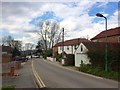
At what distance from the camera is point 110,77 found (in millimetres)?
24188

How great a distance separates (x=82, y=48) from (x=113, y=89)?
28.4 m

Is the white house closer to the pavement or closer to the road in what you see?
the road

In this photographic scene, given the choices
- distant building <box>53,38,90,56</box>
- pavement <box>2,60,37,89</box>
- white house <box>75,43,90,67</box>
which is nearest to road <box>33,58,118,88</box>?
pavement <box>2,60,37,89</box>

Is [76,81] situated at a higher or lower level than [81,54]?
lower

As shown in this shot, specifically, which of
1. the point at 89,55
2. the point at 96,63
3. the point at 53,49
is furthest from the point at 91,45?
the point at 53,49

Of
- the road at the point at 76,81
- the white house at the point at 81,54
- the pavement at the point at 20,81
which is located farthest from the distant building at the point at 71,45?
the road at the point at 76,81

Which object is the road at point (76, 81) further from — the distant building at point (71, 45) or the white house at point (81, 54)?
the distant building at point (71, 45)

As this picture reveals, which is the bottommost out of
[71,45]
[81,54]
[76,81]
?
[76,81]

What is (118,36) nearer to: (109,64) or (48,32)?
(109,64)

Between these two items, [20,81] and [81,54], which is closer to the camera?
[20,81]

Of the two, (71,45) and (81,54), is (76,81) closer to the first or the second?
(81,54)

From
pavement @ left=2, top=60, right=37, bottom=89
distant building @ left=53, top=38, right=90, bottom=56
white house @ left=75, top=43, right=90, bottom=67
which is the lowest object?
A: pavement @ left=2, top=60, right=37, bottom=89

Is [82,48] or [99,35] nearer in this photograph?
[82,48]

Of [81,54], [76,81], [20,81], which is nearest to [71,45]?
[81,54]
